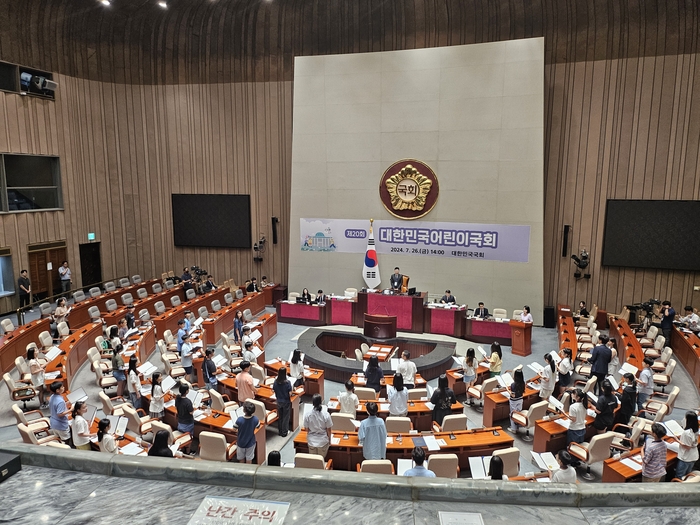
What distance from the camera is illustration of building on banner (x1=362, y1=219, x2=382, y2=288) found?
53.4 feet

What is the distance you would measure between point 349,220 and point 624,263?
8.62 metres

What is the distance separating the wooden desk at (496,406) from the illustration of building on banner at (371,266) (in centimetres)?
802

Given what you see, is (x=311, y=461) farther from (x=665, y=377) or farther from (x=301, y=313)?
(x=301, y=313)

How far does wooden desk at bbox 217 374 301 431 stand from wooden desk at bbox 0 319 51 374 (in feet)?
15.2

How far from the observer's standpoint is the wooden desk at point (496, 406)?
28.1 feet

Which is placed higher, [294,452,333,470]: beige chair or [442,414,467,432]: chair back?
[294,452,333,470]: beige chair

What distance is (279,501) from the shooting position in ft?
9.63

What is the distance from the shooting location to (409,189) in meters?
15.9

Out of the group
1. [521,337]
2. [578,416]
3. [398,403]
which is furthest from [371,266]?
[578,416]

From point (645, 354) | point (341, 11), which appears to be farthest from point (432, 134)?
point (645, 354)

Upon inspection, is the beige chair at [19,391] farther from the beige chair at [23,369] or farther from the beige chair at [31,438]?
the beige chair at [31,438]

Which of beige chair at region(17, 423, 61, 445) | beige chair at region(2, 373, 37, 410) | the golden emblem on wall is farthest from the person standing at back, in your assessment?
the golden emblem on wall

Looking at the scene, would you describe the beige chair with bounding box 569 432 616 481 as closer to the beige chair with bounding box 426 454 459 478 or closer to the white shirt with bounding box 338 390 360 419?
the beige chair with bounding box 426 454 459 478

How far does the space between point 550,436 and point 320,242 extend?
11.0 m
